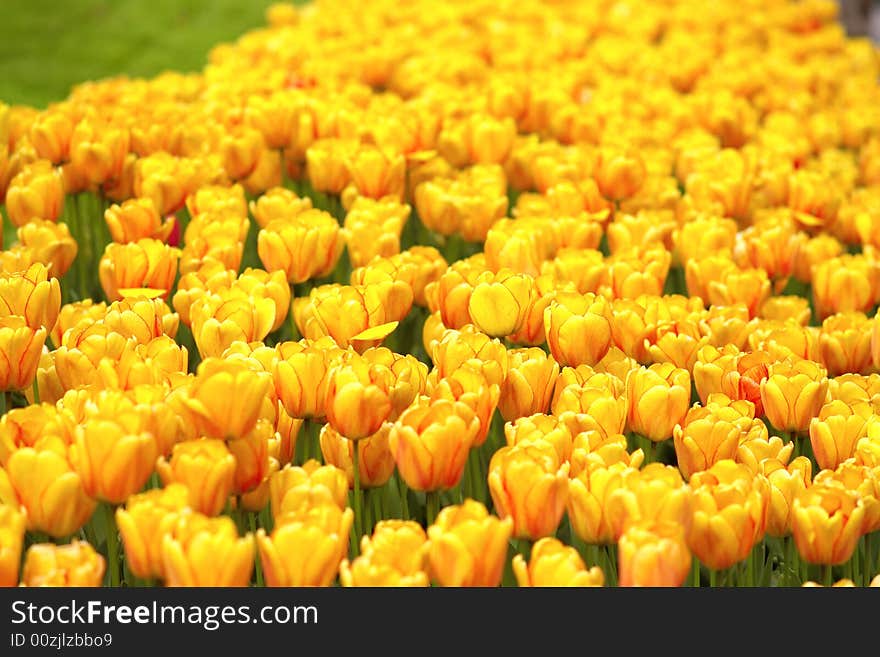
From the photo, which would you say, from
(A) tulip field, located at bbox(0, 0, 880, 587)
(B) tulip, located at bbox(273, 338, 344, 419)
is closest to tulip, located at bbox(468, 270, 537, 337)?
(A) tulip field, located at bbox(0, 0, 880, 587)

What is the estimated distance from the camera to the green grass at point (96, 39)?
5984mm

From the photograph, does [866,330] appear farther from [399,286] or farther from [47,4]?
[47,4]

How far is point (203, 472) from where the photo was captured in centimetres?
195

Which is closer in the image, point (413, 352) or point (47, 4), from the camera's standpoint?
point (413, 352)

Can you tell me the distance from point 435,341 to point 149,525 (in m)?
0.85

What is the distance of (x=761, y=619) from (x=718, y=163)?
7.57ft

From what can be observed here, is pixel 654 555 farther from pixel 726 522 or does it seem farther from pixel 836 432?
pixel 836 432

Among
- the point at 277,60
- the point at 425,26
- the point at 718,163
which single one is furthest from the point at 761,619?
the point at 425,26

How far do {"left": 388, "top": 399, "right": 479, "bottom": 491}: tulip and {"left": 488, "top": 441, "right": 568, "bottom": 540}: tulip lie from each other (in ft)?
0.31

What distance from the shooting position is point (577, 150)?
13.0ft

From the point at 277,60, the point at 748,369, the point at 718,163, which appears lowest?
the point at 748,369

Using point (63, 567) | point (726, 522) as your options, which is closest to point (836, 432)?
point (726, 522)

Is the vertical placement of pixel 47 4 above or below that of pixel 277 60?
above

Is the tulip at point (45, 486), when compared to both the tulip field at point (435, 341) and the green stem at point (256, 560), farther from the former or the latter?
the green stem at point (256, 560)
